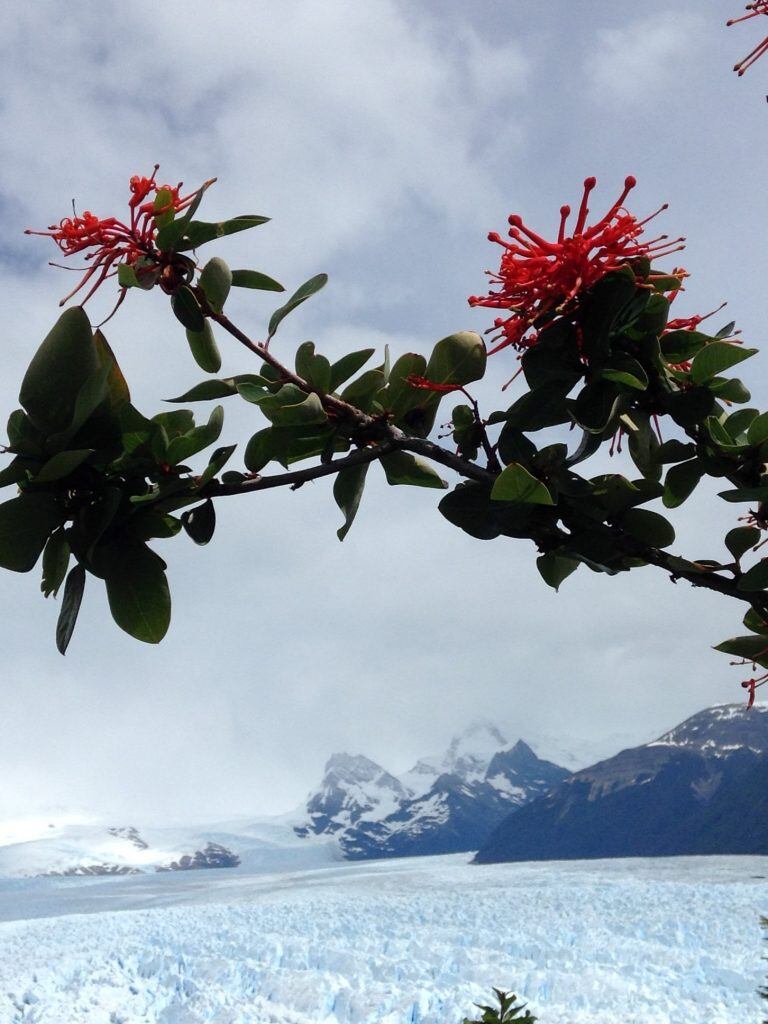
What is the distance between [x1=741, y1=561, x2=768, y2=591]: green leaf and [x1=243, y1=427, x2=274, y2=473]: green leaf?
0.69 metres

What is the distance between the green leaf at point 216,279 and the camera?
106 centimetres

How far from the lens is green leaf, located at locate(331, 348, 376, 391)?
1165 millimetres

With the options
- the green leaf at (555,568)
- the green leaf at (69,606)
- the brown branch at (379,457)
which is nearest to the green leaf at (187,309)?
the brown branch at (379,457)

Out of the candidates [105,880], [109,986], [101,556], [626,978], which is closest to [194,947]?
[109,986]

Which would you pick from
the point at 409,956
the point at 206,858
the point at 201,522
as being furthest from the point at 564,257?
the point at 206,858

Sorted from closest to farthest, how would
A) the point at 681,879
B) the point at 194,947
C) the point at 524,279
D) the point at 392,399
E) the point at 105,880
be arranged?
the point at 524,279
the point at 392,399
the point at 194,947
the point at 681,879
the point at 105,880

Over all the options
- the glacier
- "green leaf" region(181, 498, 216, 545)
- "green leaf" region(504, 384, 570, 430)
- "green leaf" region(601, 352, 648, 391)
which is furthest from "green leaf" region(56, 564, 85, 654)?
the glacier

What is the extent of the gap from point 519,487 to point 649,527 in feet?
0.95

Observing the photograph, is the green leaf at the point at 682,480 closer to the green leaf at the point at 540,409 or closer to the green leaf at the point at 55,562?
the green leaf at the point at 540,409

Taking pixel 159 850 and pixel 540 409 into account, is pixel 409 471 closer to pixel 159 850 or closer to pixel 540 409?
pixel 540 409

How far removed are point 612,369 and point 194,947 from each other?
131 feet

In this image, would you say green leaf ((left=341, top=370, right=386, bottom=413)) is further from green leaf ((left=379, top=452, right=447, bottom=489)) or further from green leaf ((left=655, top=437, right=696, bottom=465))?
green leaf ((left=655, top=437, right=696, bottom=465))

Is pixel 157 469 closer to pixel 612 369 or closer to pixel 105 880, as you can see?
pixel 612 369

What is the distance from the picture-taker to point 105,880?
83.7 m
